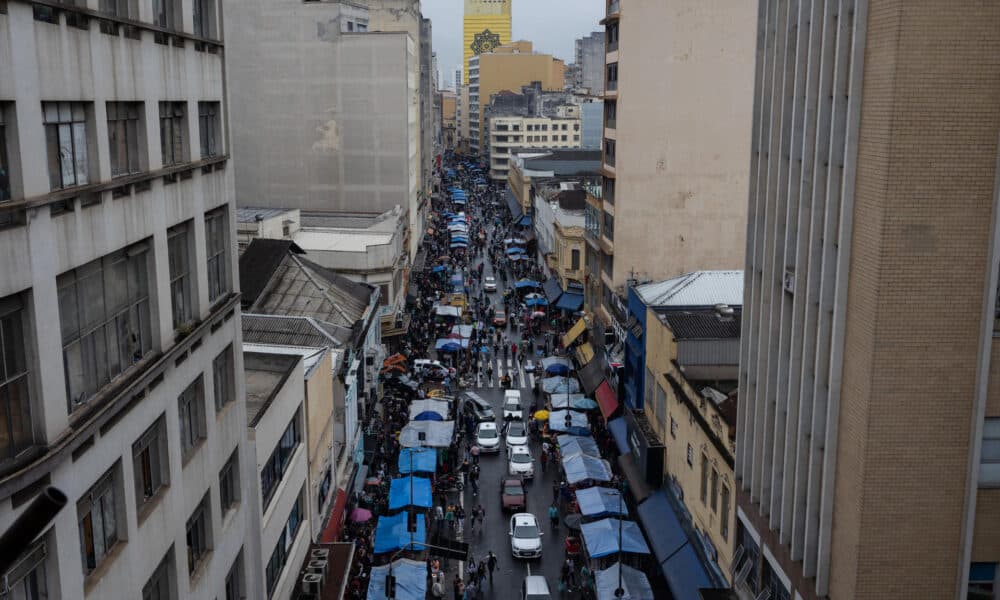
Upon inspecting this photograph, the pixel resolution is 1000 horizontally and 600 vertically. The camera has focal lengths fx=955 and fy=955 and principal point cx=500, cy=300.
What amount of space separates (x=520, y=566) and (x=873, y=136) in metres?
22.9

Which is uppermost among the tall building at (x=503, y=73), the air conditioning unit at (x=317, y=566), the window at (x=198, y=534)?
the tall building at (x=503, y=73)

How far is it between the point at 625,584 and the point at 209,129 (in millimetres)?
18638

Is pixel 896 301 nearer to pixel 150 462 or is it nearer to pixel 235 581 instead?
pixel 150 462

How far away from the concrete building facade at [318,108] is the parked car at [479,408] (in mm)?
23464

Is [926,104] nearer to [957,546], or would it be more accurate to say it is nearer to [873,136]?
[873,136]

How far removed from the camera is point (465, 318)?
224ft

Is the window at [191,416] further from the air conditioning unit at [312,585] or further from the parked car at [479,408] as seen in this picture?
the parked car at [479,408]

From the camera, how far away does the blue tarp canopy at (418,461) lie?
38.3 meters

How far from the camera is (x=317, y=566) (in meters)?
26.6

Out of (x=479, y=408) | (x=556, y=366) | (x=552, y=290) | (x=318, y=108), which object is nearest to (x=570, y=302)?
(x=552, y=290)

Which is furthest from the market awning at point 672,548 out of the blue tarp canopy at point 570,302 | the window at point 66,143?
the blue tarp canopy at point 570,302

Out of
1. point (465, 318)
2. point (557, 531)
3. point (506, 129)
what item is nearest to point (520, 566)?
point (557, 531)

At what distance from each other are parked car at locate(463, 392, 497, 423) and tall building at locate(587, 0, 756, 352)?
25.1ft

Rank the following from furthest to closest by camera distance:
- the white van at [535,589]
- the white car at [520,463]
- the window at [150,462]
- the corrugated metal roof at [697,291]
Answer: the white car at [520,463]
the corrugated metal roof at [697,291]
the white van at [535,589]
the window at [150,462]
